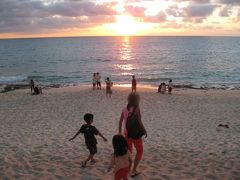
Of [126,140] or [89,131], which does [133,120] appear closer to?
[126,140]

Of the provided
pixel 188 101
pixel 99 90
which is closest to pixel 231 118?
pixel 188 101

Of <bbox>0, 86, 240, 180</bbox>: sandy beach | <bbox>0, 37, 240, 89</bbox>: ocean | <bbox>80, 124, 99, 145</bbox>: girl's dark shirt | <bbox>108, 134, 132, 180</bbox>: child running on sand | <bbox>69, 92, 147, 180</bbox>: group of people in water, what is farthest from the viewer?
<bbox>0, 37, 240, 89</bbox>: ocean

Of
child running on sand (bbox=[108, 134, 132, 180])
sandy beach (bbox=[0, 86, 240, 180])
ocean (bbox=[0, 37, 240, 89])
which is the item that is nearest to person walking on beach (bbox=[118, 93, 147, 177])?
child running on sand (bbox=[108, 134, 132, 180])

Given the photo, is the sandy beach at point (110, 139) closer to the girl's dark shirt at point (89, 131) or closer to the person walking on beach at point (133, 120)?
the girl's dark shirt at point (89, 131)

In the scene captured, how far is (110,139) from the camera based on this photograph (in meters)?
11.6

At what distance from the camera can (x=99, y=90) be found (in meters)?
28.0

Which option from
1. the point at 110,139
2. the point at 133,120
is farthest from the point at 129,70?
the point at 133,120

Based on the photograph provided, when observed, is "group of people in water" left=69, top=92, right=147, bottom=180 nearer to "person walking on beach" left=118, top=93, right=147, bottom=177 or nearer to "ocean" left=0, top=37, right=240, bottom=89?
"person walking on beach" left=118, top=93, right=147, bottom=177

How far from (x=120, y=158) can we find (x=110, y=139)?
5.94 metres

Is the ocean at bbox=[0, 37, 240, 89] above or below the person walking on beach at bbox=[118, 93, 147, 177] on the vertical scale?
below

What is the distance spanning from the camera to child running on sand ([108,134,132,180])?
5.38 meters

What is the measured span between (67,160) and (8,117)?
906cm

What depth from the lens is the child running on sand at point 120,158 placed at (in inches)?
212

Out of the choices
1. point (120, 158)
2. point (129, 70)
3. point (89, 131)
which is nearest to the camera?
point (120, 158)
